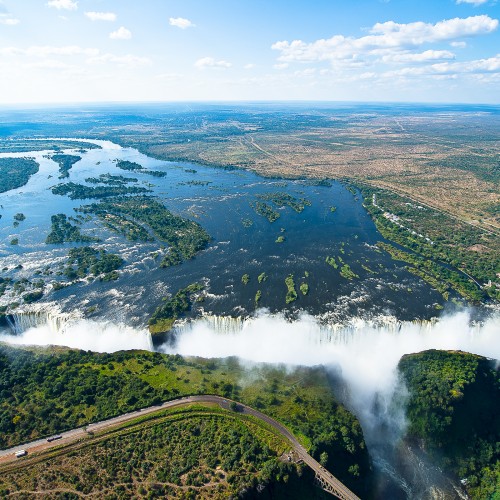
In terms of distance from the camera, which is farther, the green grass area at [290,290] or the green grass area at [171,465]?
the green grass area at [290,290]

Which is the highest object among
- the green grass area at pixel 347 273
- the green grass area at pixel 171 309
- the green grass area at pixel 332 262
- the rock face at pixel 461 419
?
the green grass area at pixel 332 262

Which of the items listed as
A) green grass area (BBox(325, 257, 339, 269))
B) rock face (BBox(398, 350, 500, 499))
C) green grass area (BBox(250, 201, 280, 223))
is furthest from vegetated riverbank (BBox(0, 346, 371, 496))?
green grass area (BBox(250, 201, 280, 223))

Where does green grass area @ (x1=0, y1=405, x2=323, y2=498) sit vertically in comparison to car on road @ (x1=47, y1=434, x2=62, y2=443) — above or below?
below

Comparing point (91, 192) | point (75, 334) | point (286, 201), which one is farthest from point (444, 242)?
point (91, 192)

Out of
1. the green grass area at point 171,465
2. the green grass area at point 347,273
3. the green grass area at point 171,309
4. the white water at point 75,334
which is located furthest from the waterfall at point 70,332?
the green grass area at point 347,273

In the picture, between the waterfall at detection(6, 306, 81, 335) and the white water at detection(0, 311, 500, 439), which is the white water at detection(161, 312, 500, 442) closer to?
the white water at detection(0, 311, 500, 439)

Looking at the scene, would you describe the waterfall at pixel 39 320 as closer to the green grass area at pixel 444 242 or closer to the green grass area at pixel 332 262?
the green grass area at pixel 332 262

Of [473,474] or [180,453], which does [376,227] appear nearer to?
[473,474]
